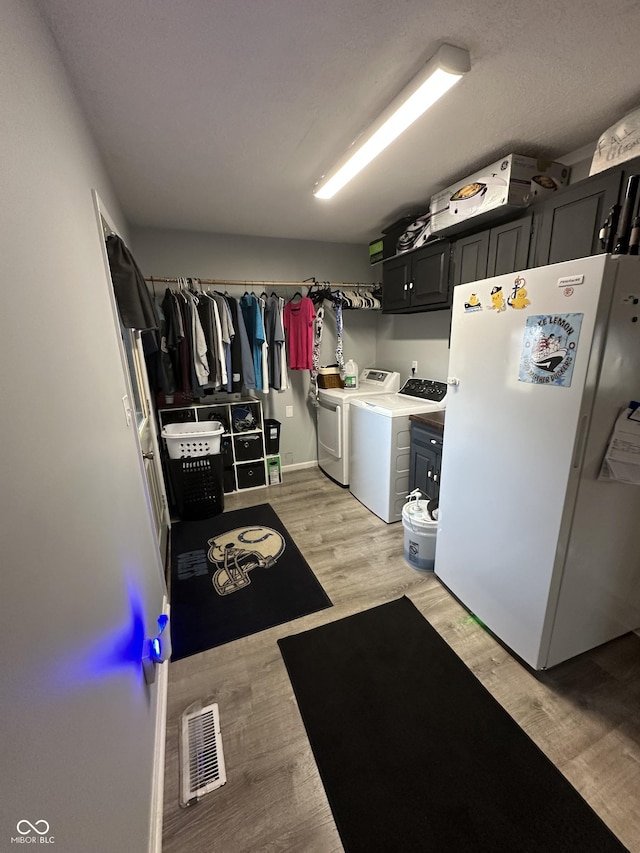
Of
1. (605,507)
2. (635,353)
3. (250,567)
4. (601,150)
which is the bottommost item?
(250,567)

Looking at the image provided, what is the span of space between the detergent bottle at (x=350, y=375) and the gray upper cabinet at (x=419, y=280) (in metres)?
0.69

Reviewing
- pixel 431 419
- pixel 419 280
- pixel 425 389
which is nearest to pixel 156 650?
pixel 431 419

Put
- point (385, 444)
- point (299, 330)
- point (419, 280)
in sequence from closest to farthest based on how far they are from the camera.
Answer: point (385, 444) → point (419, 280) → point (299, 330)

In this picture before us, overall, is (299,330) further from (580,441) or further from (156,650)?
(156,650)

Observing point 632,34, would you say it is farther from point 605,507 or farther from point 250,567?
point 250,567

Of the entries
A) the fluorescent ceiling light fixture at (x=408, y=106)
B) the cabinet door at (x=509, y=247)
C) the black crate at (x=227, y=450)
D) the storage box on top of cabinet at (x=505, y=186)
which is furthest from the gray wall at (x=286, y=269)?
the cabinet door at (x=509, y=247)

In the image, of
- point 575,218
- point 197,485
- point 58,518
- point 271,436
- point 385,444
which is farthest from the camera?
point 271,436

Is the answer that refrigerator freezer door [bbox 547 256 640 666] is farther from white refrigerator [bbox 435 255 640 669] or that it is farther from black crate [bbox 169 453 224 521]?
black crate [bbox 169 453 224 521]

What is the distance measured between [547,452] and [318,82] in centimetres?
183

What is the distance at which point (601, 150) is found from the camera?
1.66m

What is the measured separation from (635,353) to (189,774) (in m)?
2.32

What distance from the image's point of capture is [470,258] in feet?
7.79

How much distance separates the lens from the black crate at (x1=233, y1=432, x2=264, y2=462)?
3480mm

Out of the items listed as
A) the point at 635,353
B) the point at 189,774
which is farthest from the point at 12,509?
the point at 635,353
